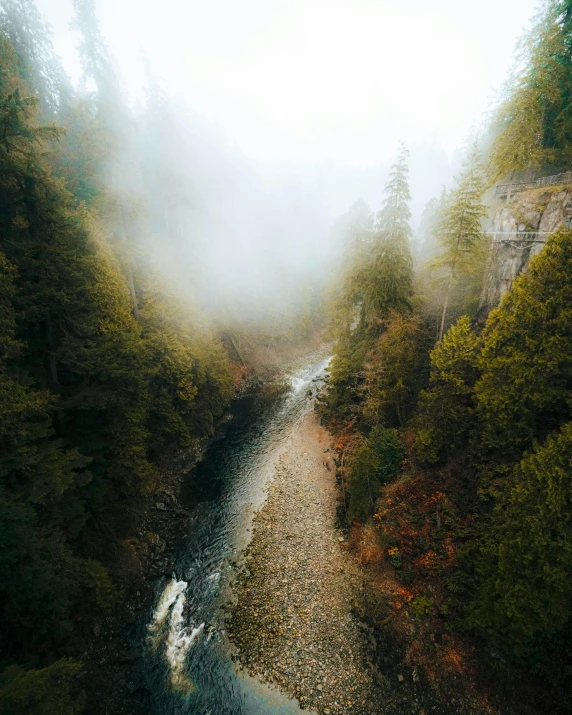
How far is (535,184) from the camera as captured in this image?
67.7 feet

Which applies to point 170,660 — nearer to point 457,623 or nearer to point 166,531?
point 166,531

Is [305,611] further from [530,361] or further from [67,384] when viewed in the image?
[67,384]

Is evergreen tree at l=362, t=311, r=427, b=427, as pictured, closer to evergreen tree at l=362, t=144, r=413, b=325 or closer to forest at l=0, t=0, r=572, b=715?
forest at l=0, t=0, r=572, b=715

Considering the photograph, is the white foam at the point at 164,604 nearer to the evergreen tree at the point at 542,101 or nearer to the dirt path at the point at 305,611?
the dirt path at the point at 305,611

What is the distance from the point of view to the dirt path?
45.0 ft

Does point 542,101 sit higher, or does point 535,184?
point 542,101

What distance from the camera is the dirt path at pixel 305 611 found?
13.7 m

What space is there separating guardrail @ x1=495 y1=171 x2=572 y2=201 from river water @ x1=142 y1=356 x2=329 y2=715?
26424mm

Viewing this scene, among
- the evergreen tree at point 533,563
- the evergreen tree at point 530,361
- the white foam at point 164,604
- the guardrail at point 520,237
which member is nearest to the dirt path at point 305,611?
the white foam at point 164,604

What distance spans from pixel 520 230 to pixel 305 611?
964 inches

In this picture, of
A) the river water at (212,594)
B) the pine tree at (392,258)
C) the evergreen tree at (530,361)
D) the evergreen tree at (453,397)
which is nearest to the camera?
the evergreen tree at (530,361)

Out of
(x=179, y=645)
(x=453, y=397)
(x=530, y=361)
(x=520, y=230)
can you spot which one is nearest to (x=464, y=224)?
(x=520, y=230)

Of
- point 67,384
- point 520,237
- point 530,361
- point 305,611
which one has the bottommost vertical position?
point 305,611

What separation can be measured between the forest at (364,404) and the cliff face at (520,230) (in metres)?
1.32
